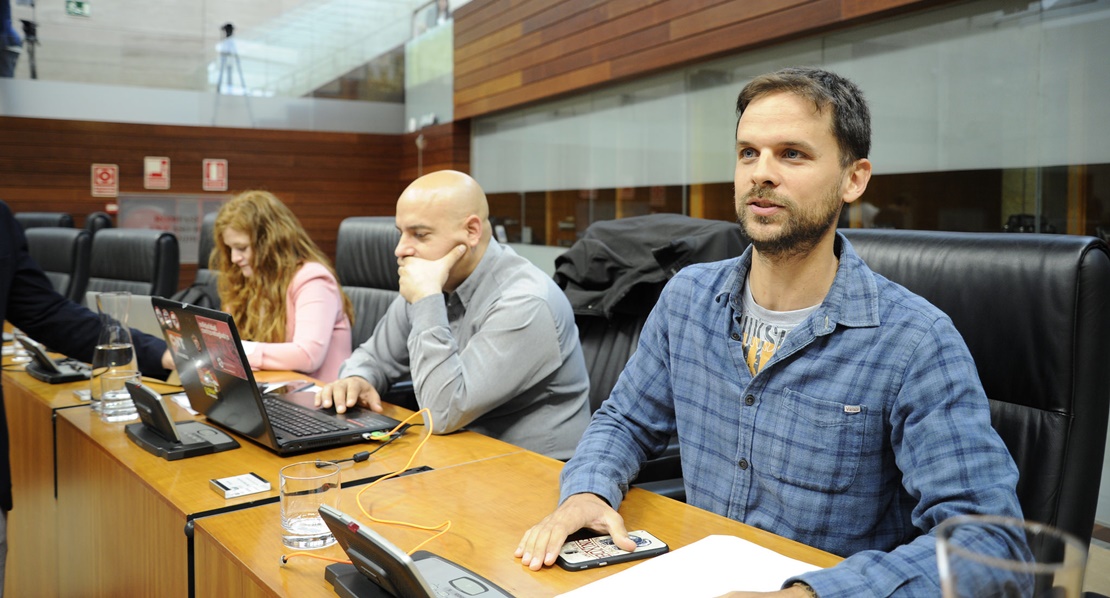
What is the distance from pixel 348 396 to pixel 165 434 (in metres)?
0.38

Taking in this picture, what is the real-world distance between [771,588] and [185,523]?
84 centimetres

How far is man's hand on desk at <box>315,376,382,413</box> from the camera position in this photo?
1.86 m

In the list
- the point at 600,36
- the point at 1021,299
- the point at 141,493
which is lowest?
the point at 141,493

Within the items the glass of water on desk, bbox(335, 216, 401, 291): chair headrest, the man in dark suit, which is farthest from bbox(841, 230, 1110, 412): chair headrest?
the glass of water on desk

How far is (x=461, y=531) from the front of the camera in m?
1.17

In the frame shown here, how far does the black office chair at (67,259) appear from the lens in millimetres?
4449

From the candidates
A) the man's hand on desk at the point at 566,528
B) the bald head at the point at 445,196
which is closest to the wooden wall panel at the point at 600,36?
the bald head at the point at 445,196

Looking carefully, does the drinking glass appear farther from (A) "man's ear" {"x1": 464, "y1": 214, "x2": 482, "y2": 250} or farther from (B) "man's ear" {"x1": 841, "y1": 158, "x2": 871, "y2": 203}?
(B) "man's ear" {"x1": 841, "y1": 158, "x2": 871, "y2": 203}

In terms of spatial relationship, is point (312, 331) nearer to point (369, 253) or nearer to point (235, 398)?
point (369, 253)

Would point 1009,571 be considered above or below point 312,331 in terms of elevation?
above

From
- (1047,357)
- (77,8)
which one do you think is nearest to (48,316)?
(1047,357)

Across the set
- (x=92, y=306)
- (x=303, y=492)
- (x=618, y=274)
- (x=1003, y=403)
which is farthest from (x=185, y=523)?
(x=92, y=306)

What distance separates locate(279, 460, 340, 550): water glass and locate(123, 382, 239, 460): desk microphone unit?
1.62ft

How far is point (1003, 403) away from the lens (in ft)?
4.11
